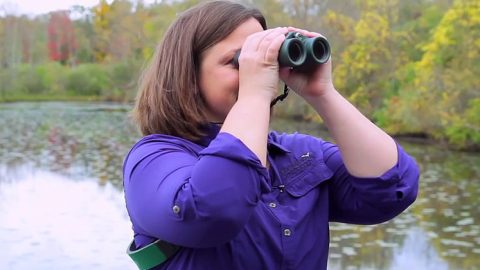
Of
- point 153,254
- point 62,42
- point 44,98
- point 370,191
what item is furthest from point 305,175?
point 62,42

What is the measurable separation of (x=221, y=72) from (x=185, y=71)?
3.1 inches

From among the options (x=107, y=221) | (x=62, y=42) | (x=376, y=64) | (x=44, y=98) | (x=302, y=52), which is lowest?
(x=44, y=98)

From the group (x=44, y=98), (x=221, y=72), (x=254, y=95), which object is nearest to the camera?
(x=254, y=95)

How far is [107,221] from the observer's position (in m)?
9.34

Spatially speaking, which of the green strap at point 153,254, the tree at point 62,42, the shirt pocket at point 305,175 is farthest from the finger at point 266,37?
the tree at point 62,42

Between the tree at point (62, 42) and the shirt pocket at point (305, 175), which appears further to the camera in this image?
the tree at point (62, 42)

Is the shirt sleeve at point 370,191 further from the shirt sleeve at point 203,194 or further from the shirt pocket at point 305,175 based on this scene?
the shirt sleeve at point 203,194

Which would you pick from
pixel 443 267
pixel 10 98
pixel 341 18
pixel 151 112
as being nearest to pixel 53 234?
pixel 443 267

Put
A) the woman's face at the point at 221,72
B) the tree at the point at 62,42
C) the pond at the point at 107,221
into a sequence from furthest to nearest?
the tree at the point at 62,42, the pond at the point at 107,221, the woman's face at the point at 221,72

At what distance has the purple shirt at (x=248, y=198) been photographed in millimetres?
1248

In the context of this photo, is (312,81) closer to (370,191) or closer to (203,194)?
(370,191)

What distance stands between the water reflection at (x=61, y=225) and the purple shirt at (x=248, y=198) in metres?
5.91

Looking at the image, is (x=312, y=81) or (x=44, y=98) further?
(x=44, y=98)

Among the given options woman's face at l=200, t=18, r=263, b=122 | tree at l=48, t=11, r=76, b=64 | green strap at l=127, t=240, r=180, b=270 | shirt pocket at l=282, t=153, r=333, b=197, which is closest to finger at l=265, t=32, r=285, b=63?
woman's face at l=200, t=18, r=263, b=122
